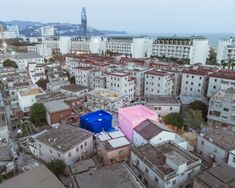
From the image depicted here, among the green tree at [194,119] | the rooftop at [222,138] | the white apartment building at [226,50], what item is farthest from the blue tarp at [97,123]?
the white apartment building at [226,50]

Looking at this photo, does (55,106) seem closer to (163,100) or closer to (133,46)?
(163,100)

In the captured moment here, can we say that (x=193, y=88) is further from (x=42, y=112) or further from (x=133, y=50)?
(x=133, y=50)

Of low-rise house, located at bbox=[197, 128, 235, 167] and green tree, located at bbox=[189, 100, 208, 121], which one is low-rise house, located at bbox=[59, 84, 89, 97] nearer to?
green tree, located at bbox=[189, 100, 208, 121]

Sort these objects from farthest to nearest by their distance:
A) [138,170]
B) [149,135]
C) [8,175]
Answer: [149,135]
[8,175]
[138,170]

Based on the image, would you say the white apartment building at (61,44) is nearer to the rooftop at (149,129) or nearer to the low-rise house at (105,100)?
the low-rise house at (105,100)

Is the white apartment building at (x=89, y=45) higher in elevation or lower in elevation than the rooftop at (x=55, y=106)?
higher

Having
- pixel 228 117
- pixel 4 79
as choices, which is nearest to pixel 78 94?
pixel 4 79

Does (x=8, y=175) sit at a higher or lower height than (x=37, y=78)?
lower
